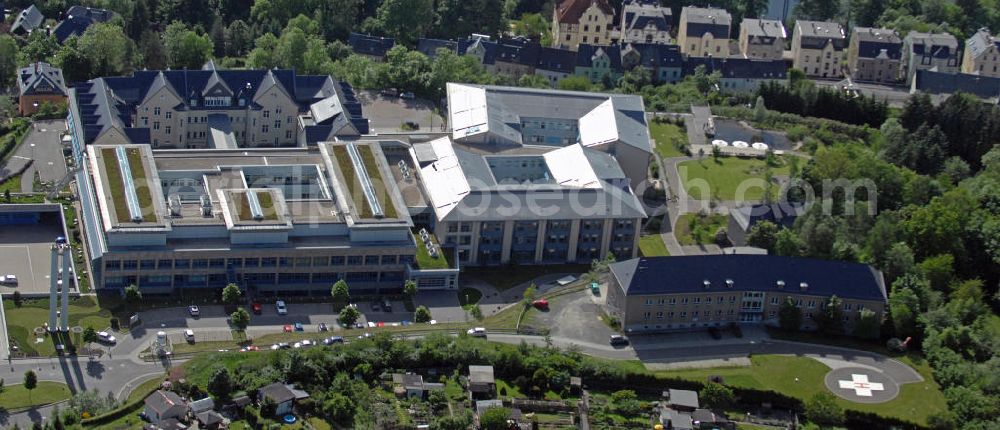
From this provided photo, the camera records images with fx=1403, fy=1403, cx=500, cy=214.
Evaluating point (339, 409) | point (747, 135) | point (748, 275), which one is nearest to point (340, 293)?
point (339, 409)

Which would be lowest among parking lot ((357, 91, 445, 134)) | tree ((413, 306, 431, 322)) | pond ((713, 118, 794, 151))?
tree ((413, 306, 431, 322))

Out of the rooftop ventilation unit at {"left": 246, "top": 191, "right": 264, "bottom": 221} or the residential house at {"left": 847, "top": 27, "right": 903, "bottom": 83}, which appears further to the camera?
the residential house at {"left": 847, "top": 27, "right": 903, "bottom": 83}

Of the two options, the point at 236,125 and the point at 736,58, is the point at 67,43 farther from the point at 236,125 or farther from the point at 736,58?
the point at 736,58

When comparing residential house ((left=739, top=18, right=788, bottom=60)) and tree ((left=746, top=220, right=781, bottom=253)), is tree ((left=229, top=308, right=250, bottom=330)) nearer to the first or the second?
tree ((left=746, top=220, right=781, bottom=253))

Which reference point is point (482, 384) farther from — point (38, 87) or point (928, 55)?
point (928, 55)

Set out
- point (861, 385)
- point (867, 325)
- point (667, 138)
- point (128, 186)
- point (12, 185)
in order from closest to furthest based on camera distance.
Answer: point (861, 385) < point (867, 325) < point (128, 186) < point (12, 185) < point (667, 138)

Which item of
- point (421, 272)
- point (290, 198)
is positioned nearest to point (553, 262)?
point (421, 272)

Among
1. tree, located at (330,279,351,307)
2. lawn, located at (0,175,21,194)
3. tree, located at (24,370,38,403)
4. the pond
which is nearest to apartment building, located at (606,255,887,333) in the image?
tree, located at (330,279,351,307)
